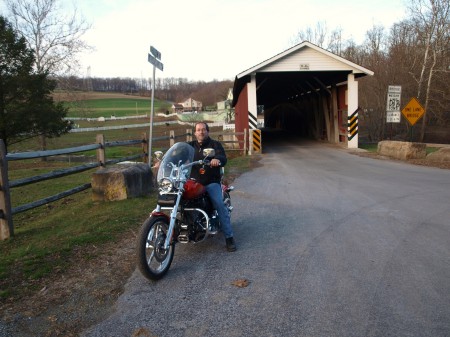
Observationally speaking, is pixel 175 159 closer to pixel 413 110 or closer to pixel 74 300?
pixel 74 300

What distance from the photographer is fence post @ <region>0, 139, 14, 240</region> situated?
5520 mm

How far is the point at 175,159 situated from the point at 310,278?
6.60ft

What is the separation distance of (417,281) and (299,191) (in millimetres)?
4990

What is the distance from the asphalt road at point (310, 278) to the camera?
3111 millimetres

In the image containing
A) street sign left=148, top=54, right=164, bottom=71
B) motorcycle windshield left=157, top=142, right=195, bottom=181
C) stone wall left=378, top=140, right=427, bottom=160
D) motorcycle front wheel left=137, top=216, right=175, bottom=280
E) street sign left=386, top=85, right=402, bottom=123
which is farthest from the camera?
street sign left=386, top=85, right=402, bottom=123

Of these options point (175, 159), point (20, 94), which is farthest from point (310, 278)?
point (20, 94)

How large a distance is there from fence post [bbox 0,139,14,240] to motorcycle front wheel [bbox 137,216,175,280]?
8.83 ft

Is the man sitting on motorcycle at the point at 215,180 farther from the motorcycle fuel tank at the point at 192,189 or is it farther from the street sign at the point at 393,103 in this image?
the street sign at the point at 393,103

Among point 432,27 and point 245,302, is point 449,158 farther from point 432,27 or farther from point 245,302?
point 432,27

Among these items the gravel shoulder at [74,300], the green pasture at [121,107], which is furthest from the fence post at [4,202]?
the green pasture at [121,107]

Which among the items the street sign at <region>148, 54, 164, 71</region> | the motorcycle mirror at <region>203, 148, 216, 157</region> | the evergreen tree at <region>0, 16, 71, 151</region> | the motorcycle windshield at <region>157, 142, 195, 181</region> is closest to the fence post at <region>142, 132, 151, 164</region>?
the street sign at <region>148, 54, 164, 71</region>

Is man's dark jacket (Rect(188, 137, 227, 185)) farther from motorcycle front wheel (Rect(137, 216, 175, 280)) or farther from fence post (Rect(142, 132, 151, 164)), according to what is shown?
fence post (Rect(142, 132, 151, 164))

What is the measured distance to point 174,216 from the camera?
4223 mm

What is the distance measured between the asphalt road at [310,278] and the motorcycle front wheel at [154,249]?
0.43ft
